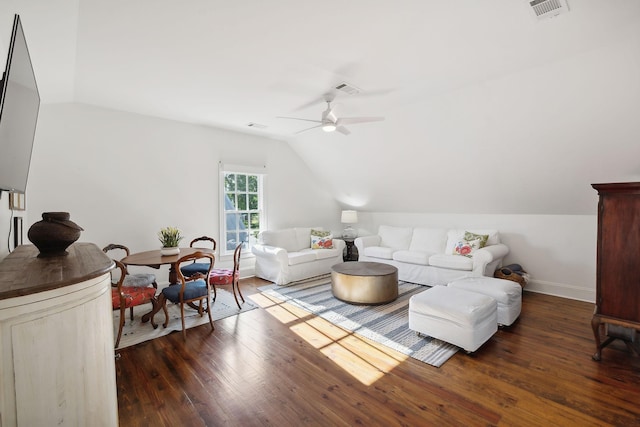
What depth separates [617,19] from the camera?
7.16ft

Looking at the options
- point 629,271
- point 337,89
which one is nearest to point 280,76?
point 337,89

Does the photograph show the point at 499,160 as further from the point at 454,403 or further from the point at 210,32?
the point at 210,32

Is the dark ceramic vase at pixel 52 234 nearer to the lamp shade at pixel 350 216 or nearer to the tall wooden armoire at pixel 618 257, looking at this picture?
the tall wooden armoire at pixel 618 257

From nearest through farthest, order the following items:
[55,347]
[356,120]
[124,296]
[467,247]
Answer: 1. [55,347]
2. [124,296]
3. [356,120]
4. [467,247]

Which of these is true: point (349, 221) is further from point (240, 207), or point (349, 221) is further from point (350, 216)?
point (240, 207)

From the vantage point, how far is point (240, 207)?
18.1ft

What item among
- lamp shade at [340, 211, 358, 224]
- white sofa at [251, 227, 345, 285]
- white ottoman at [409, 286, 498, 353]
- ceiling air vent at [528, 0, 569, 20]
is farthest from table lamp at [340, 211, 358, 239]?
ceiling air vent at [528, 0, 569, 20]

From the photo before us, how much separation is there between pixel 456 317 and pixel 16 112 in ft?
11.2

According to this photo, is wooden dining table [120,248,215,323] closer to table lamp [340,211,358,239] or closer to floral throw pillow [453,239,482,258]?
table lamp [340,211,358,239]

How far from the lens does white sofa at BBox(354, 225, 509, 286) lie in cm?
431

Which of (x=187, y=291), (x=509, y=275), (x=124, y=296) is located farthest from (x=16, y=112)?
(x=509, y=275)

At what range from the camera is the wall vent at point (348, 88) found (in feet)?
10.4

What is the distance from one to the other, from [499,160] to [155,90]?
4.52m

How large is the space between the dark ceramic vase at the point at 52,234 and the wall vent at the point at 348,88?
8.88 feet
